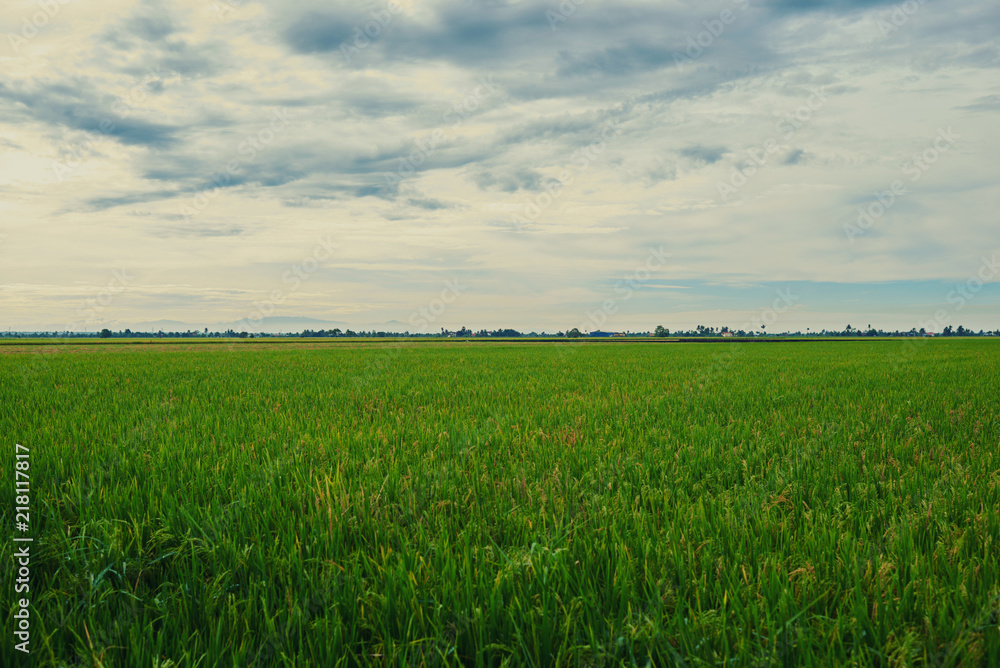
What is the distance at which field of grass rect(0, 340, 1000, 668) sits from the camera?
2010 millimetres

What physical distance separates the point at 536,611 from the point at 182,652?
151 cm

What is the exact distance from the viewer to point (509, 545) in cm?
295

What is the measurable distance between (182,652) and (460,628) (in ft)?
3.83

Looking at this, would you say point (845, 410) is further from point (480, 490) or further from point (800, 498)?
point (480, 490)

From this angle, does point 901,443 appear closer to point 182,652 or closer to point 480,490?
point 480,490

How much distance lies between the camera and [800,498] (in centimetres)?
371

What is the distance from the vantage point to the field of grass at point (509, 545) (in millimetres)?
2010

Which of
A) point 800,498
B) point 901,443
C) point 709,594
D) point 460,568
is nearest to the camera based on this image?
point 709,594

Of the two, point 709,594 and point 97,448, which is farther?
point 97,448

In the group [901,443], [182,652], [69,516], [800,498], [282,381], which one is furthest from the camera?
[282,381]

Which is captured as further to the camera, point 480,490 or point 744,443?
point 744,443

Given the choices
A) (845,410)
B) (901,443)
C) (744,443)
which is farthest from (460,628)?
(845,410)

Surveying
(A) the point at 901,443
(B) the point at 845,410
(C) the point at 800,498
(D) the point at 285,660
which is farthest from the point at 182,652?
(B) the point at 845,410

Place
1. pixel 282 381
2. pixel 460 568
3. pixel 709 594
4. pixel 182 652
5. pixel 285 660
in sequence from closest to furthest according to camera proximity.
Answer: pixel 285 660 < pixel 182 652 < pixel 709 594 < pixel 460 568 < pixel 282 381
